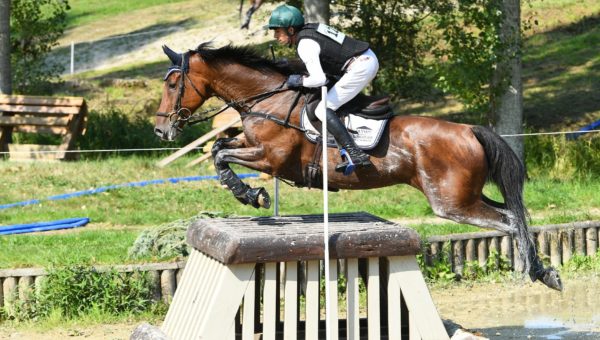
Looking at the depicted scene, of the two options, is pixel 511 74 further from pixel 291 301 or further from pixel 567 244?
pixel 291 301

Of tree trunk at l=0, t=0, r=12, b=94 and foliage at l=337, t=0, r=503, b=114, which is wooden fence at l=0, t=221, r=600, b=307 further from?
tree trunk at l=0, t=0, r=12, b=94

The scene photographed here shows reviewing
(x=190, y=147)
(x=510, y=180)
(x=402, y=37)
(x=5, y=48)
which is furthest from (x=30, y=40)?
(x=510, y=180)

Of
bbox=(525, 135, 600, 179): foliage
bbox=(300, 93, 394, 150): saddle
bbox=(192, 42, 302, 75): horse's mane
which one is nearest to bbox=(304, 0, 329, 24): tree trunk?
bbox=(525, 135, 600, 179): foliage

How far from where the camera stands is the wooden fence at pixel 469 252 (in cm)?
966

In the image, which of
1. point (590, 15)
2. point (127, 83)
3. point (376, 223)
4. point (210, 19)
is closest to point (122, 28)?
point (210, 19)

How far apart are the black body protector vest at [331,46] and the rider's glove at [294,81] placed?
8.1 inches

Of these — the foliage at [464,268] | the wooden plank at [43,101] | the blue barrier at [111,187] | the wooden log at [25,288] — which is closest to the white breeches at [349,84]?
the foliage at [464,268]

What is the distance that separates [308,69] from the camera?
26.6 feet

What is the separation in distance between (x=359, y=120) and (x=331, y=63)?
0.49 metres

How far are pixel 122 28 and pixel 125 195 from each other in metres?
20.6

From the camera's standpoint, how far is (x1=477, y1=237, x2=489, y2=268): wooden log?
442 inches

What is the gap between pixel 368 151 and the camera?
8.12 meters

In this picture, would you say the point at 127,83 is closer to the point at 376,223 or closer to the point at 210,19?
the point at 210,19

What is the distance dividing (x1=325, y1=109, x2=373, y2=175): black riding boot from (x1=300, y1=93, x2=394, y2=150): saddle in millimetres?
87
